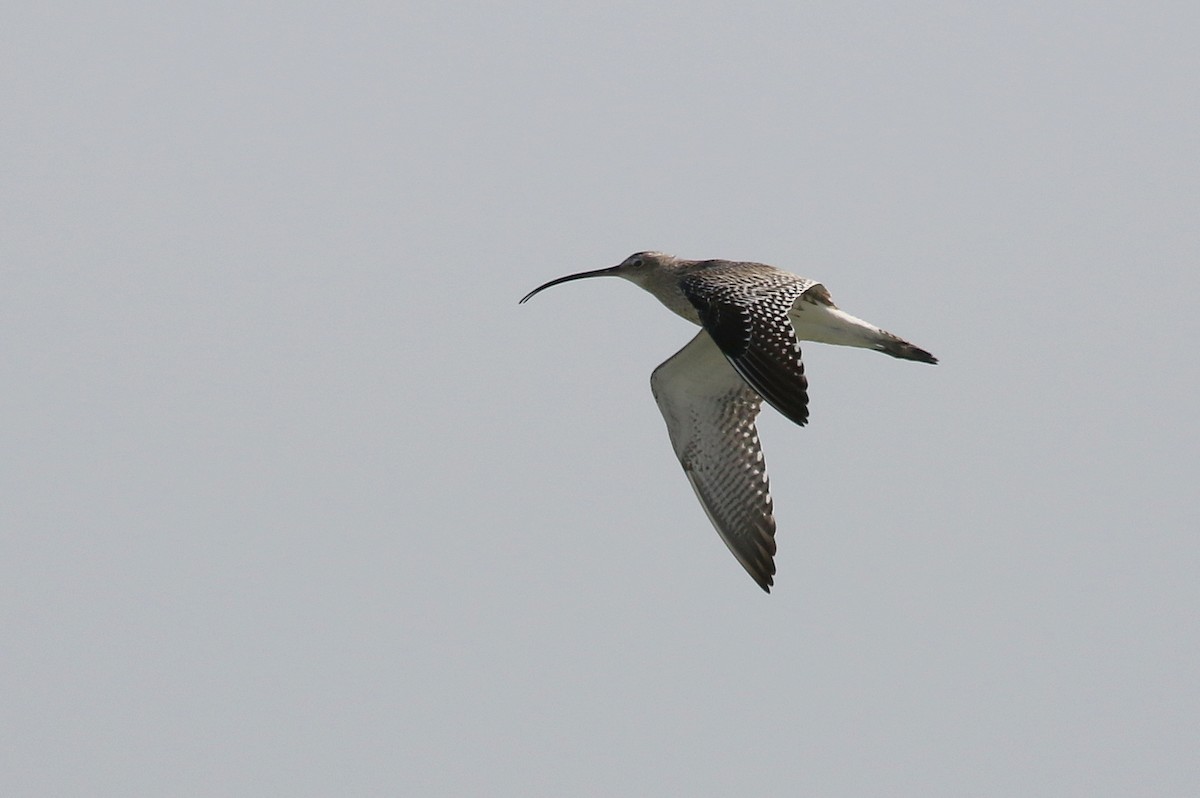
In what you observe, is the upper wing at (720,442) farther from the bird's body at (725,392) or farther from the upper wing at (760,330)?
the upper wing at (760,330)

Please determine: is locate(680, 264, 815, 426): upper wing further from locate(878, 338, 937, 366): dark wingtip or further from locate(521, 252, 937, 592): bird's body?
locate(878, 338, 937, 366): dark wingtip

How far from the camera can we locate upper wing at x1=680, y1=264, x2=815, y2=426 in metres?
13.4

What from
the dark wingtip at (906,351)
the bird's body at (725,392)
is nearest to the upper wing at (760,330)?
the bird's body at (725,392)

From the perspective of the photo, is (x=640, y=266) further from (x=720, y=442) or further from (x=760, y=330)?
(x=760, y=330)

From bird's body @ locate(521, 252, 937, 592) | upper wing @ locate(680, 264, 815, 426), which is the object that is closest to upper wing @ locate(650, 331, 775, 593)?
bird's body @ locate(521, 252, 937, 592)

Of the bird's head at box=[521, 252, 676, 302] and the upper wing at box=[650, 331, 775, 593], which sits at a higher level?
the bird's head at box=[521, 252, 676, 302]

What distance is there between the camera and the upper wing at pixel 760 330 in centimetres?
1342

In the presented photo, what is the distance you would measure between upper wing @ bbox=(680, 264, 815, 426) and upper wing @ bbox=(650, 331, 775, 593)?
2.17 metres

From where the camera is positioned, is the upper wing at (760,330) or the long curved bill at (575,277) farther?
the long curved bill at (575,277)

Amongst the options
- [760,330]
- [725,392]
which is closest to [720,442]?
[725,392]

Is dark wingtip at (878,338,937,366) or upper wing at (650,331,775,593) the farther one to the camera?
upper wing at (650,331,775,593)

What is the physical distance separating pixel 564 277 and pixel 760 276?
3.77m

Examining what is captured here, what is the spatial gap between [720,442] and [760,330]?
392 cm

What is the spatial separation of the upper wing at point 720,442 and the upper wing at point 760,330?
2169mm
